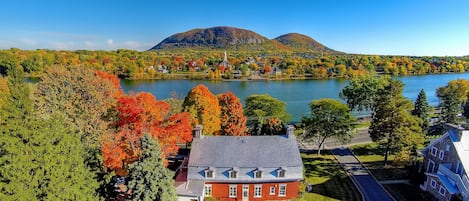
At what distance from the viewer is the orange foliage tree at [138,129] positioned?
18391mm

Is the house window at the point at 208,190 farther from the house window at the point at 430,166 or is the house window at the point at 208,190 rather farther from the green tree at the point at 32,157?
the house window at the point at 430,166

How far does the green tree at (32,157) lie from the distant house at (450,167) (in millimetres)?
22808

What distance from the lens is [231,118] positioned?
1175 inches

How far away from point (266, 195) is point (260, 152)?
3094 millimetres

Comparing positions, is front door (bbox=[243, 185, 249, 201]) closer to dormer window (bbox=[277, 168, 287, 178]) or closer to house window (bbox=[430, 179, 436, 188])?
dormer window (bbox=[277, 168, 287, 178])

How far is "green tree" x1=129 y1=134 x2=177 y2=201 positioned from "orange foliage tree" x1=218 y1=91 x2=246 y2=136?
13200 mm

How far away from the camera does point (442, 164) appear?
67.6 feet

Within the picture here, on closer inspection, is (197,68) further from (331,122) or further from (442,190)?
(442,190)

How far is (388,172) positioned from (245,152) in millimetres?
14008

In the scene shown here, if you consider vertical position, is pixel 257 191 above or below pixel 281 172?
below

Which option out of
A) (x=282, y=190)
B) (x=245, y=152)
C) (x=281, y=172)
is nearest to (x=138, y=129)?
(x=245, y=152)

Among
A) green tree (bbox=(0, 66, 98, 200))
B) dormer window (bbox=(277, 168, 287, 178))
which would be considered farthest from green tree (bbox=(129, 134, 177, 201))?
dormer window (bbox=(277, 168, 287, 178))

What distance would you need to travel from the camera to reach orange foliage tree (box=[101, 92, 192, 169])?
60.3 feet

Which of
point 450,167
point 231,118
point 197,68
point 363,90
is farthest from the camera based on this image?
point 197,68
